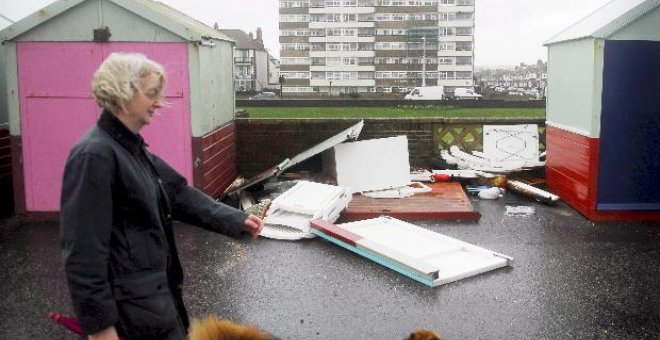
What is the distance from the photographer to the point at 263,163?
505 inches

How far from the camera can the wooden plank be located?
9422 millimetres

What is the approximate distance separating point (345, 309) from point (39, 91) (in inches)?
225

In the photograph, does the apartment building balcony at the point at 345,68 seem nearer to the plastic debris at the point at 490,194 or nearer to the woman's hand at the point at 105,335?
the plastic debris at the point at 490,194

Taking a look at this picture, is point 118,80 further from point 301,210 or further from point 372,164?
point 372,164

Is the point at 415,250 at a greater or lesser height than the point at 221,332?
lesser

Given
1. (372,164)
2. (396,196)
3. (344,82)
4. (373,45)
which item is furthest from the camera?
(344,82)

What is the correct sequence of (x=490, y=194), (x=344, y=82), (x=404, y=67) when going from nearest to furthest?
(x=490, y=194) < (x=404, y=67) < (x=344, y=82)

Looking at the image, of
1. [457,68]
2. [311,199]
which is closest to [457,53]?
[457,68]

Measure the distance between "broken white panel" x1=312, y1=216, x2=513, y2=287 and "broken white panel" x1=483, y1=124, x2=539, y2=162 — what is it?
4.52 metres

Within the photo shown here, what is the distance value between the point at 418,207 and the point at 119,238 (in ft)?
23.5

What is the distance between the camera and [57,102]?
9.31 metres

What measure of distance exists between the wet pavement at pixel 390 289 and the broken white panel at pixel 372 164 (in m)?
2.40

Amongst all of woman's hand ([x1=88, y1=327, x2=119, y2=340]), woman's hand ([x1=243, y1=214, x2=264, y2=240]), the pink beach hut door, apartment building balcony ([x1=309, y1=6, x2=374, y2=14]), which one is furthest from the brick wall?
apartment building balcony ([x1=309, y1=6, x2=374, y2=14])

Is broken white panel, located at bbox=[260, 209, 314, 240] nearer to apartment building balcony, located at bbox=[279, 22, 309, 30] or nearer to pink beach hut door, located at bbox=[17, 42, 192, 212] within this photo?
pink beach hut door, located at bbox=[17, 42, 192, 212]
